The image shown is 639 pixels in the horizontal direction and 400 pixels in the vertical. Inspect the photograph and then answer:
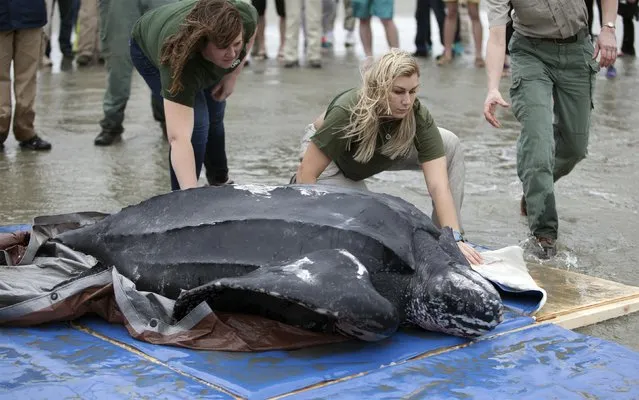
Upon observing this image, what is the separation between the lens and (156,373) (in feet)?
8.79

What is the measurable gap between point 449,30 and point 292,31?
160cm

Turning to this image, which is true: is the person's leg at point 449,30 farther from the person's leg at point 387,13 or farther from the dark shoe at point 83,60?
the dark shoe at point 83,60

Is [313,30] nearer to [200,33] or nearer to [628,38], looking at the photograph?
[628,38]

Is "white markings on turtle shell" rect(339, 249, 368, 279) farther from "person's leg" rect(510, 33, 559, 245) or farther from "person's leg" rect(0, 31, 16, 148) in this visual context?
"person's leg" rect(0, 31, 16, 148)

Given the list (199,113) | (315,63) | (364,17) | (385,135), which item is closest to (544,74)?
(385,135)

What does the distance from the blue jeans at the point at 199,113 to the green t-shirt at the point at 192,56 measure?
0.38 feet

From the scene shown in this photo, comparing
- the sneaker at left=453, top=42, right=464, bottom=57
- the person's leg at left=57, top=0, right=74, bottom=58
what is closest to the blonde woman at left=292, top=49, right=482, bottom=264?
the person's leg at left=57, top=0, right=74, bottom=58

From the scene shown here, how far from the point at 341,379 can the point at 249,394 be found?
0.91ft

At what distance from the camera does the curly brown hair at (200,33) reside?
3447 millimetres

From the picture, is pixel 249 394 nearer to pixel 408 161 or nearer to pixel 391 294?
pixel 391 294

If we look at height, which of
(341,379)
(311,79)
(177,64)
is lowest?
(311,79)

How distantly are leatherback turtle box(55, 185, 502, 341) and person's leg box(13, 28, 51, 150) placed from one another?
300 centimetres

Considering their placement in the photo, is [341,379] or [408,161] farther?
[408,161]

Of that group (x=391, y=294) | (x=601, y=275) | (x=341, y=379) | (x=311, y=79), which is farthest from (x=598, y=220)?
(x=311, y=79)
